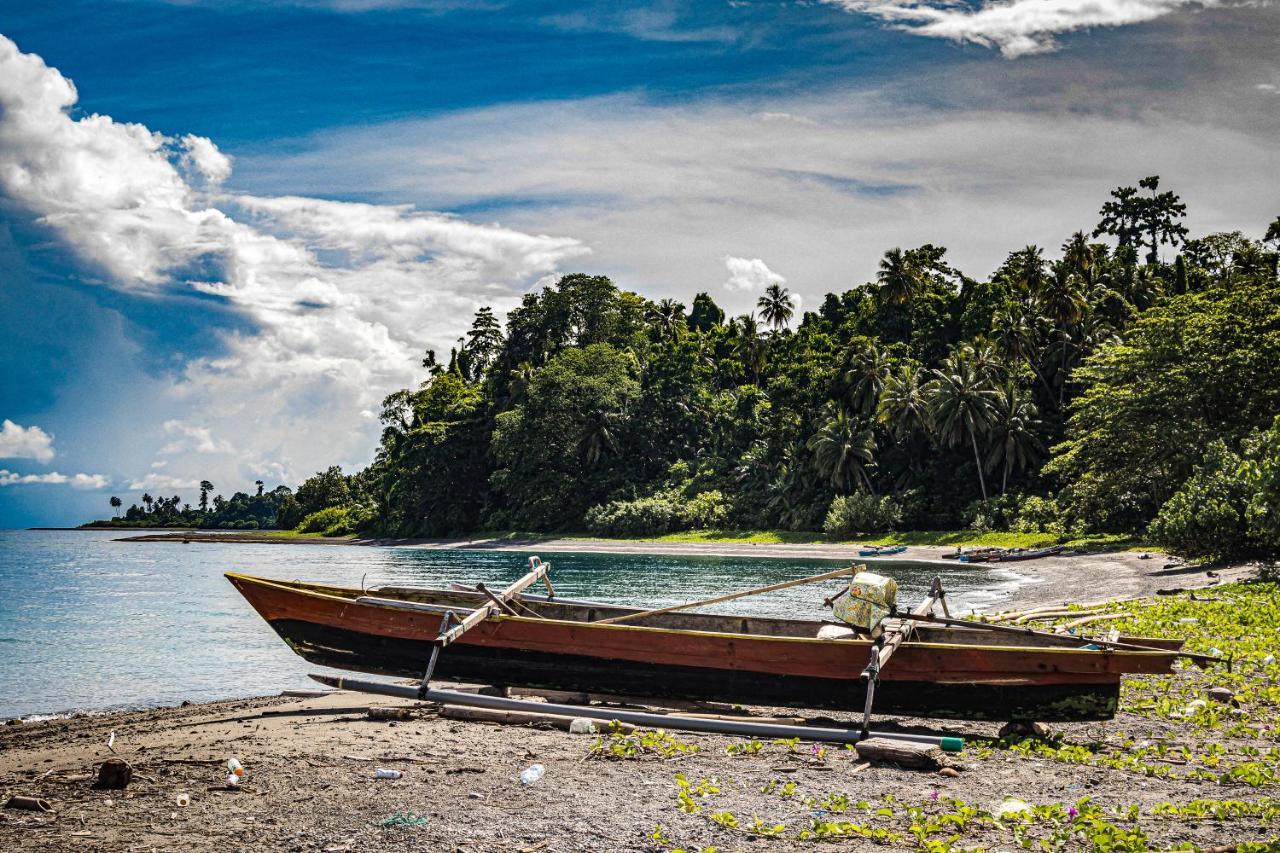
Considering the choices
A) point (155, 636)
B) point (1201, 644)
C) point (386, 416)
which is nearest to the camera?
point (1201, 644)

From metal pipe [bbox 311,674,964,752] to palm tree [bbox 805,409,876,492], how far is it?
156 ft

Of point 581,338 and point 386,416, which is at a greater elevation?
point 581,338

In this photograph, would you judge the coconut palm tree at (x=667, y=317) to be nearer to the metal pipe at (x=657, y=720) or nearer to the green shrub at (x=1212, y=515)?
the green shrub at (x=1212, y=515)

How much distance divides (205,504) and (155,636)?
141811 mm

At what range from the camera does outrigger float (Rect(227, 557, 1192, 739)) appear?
354 inches

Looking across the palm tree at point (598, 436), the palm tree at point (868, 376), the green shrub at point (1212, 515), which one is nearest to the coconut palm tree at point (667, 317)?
the palm tree at point (598, 436)

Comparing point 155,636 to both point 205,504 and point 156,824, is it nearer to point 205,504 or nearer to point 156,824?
point 156,824

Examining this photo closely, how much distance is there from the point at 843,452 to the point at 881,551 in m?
9.97

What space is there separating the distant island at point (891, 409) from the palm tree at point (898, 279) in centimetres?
14

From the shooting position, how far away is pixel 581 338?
266ft

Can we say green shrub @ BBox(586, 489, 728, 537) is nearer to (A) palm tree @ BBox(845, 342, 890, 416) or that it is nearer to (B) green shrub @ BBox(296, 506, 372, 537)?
(A) palm tree @ BBox(845, 342, 890, 416)

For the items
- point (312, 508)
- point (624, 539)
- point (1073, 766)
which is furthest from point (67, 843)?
point (312, 508)

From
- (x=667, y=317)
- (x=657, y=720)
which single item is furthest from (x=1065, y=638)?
(x=667, y=317)

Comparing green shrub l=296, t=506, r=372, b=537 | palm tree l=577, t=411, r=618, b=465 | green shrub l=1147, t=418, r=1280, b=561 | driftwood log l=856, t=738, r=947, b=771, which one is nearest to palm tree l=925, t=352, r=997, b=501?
green shrub l=1147, t=418, r=1280, b=561
